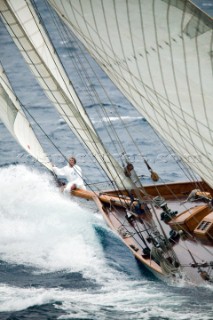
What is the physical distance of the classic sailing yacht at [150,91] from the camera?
1664cm

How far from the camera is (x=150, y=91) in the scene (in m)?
18.4

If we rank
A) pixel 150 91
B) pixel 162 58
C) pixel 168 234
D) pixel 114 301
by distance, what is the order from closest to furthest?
pixel 162 58
pixel 150 91
pixel 114 301
pixel 168 234

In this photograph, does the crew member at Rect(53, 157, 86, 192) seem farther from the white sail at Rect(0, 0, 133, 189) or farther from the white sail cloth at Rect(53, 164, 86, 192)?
the white sail at Rect(0, 0, 133, 189)

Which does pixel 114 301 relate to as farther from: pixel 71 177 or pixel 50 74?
pixel 71 177

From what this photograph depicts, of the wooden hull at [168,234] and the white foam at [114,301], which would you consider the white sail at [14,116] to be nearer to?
the wooden hull at [168,234]

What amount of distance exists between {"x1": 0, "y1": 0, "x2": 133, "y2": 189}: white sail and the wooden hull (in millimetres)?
1266

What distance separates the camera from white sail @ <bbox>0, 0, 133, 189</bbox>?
73.5 feet

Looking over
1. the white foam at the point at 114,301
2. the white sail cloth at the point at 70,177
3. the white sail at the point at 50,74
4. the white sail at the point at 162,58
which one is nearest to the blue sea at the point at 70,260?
the white foam at the point at 114,301

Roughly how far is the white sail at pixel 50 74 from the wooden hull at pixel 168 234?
1.27 m

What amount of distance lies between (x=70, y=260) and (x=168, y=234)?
11.2 ft

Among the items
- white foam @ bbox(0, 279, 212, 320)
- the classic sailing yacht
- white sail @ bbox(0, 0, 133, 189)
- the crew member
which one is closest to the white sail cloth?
the crew member

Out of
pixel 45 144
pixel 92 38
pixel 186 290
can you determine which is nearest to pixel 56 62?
pixel 92 38

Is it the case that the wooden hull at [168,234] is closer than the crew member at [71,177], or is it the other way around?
the wooden hull at [168,234]

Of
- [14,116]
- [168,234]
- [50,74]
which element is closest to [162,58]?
[50,74]
